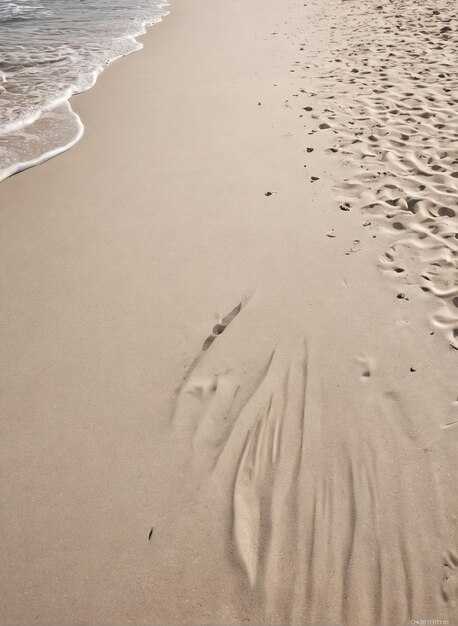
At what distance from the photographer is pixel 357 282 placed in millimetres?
2705

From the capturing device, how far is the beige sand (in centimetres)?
162

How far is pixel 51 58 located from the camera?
21.5 ft

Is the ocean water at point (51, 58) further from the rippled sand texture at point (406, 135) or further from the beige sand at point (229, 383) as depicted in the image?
the rippled sand texture at point (406, 135)

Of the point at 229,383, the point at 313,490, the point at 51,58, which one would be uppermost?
the point at 51,58

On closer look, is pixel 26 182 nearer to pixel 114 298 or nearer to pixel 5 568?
pixel 114 298

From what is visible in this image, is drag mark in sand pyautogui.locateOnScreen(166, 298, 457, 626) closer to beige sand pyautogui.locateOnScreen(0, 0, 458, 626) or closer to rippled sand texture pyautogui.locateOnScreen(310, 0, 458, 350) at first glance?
beige sand pyautogui.locateOnScreen(0, 0, 458, 626)

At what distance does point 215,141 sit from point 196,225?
4.64 ft

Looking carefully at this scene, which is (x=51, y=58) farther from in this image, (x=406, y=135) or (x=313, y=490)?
(x=313, y=490)

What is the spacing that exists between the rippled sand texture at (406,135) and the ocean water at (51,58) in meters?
2.78

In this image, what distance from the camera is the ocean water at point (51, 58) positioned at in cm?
431

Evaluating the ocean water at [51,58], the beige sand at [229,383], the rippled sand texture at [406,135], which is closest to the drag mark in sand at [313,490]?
the beige sand at [229,383]

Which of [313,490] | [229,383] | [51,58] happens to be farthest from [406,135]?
[51,58]

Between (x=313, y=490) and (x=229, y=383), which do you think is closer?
(x=313, y=490)

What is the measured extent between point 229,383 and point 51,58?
6.50 metres
